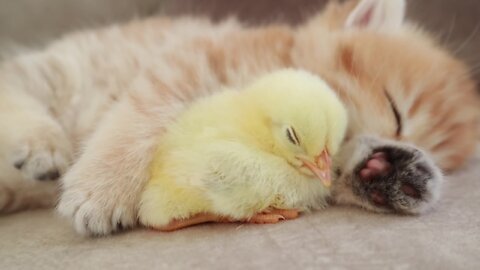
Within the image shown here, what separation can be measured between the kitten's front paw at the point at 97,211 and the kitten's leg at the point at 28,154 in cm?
15

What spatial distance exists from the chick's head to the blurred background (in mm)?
776

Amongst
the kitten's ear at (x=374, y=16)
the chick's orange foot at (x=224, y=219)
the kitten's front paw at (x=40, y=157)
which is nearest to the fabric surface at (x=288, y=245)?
the chick's orange foot at (x=224, y=219)

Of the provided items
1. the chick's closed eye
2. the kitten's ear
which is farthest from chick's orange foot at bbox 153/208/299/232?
the kitten's ear

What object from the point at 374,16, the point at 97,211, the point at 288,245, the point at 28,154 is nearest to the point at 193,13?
the point at 374,16

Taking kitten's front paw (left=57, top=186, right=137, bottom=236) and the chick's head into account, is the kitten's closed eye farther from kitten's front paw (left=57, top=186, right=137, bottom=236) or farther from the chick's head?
kitten's front paw (left=57, top=186, right=137, bottom=236)

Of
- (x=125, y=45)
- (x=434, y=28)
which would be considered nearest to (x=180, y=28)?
(x=125, y=45)

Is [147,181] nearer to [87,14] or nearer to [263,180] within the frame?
[263,180]

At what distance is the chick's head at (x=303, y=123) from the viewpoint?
81 centimetres

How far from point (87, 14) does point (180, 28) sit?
74 cm

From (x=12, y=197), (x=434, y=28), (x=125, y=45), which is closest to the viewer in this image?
(x=12, y=197)

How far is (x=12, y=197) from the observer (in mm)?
1170

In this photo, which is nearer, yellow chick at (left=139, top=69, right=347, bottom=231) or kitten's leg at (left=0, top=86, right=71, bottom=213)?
yellow chick at (left=139, top=69, right=347, bottom=231)

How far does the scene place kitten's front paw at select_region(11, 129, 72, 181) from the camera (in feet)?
3.39

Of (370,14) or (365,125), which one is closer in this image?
(365,125)
